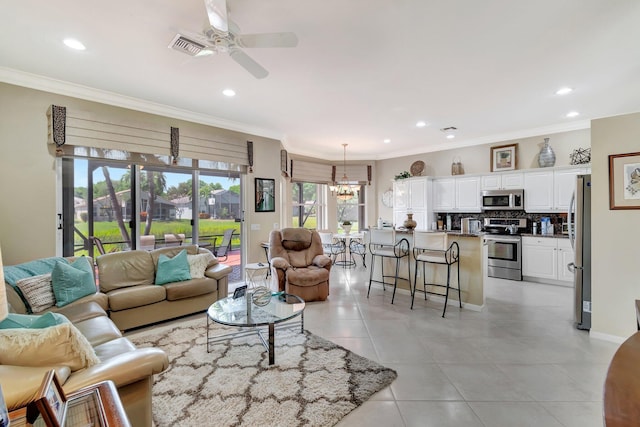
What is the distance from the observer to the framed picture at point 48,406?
777 mm

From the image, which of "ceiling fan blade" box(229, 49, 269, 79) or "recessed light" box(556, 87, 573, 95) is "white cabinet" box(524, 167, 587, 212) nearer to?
"recessed light" box(556, 87, 573, 95)

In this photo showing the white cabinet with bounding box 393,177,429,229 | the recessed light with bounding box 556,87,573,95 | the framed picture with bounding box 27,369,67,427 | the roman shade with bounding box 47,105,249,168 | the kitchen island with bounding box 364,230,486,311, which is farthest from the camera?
the white cabinet with bounding box 393,177,429,229

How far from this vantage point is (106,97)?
12.1 ft

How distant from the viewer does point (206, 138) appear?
4.61 meters

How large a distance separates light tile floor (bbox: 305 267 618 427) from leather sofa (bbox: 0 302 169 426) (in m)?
1.23

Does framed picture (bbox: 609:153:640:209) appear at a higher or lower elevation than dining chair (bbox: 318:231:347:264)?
higher

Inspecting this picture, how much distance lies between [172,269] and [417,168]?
5772mm

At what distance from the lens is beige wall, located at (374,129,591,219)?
514cm

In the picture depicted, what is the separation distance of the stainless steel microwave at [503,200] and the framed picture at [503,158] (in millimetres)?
506

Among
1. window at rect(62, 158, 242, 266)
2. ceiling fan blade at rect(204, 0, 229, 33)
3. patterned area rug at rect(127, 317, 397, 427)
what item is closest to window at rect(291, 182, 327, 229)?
window at rect(62, 158, 242, 266)

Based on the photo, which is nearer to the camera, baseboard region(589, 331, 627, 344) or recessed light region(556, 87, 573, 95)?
baseboard region(589, 331, 627, 344)

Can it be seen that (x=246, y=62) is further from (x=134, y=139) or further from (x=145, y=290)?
(x=145, y=290)

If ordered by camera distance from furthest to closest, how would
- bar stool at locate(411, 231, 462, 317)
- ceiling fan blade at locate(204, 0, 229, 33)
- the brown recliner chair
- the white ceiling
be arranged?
the brown recliner chair → bar stool at locate(411, 231, 462, 317) → the white ceiling → ceiling fan blade at locate(204, 0, 229, 33)

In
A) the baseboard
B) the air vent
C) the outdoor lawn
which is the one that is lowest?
the baseboard
